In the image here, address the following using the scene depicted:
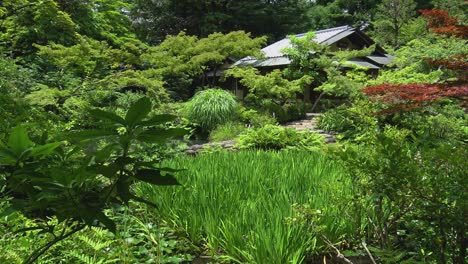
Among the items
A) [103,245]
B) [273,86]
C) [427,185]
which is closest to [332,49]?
[273,86]

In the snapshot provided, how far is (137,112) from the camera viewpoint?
715 mm

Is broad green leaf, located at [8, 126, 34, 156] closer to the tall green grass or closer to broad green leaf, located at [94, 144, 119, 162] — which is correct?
broad green leaf, located at [94, 144, 119, 162]

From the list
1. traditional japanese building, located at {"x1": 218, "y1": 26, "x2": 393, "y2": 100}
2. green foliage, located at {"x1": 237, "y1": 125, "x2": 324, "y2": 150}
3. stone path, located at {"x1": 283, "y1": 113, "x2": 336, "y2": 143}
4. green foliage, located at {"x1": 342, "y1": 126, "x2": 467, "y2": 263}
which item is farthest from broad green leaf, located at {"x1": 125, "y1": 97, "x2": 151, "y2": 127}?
traditional japanese building, located at {"x1": 218, "y1": 26, "x2": 393, "y2": 100}

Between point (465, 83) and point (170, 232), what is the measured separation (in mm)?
2731

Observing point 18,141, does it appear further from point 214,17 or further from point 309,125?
point 214,17

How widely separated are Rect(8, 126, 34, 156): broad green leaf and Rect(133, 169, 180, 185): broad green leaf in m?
0.21

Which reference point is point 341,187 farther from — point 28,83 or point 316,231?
point 28,83

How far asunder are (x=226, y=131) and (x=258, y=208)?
649cm

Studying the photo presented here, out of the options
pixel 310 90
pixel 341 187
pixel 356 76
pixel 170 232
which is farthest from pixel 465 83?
pixel 310 90

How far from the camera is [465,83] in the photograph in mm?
3254

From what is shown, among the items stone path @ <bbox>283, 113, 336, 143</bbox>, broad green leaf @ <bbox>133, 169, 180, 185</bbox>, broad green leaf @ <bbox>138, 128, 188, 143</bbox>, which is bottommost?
stone path @ <bbox>283, 113, 336, 143</bbox>

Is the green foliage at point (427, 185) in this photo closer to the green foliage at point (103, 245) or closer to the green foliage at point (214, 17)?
the green foliage at point (103, 245)

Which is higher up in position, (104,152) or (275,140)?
(104,152)

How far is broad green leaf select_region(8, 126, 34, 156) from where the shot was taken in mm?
717
